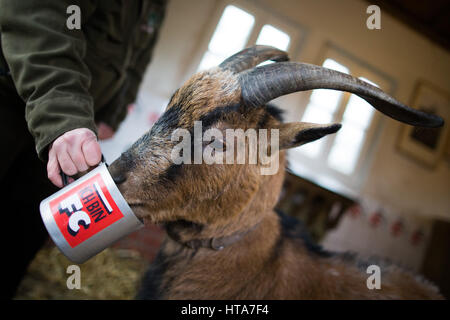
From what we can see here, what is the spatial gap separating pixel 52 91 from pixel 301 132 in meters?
0.68

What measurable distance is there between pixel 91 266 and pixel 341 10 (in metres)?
1.88

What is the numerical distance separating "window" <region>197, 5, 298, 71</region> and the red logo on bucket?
58 centimetres

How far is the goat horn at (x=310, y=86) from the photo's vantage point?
0.71 meters

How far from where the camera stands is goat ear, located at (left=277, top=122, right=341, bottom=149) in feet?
2.90

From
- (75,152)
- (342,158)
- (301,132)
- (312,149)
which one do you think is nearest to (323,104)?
(301,132)

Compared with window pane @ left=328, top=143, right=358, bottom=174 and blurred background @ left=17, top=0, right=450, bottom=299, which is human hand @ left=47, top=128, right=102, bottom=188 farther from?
window pane @ left=328, top=143, right=358, bottom=174

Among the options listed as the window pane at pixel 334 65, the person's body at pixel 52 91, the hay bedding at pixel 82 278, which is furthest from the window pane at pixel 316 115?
the hay bedding at pixel 82 278

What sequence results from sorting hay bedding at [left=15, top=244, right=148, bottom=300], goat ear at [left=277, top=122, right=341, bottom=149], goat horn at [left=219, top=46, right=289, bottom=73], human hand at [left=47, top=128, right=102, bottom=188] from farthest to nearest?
1. hay bedding at [left=15, top=244, right=148, bottom=300]
2. goat horn at [left=219, top=46, right=289, bottom=73]
3. goat ear at [left=277, top=122, right=341, bottom=149]
4. human hand at [left=47, top=128, right=102, bottom=188]

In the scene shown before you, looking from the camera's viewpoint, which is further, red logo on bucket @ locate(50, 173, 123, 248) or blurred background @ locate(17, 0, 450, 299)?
blurred background @ locate(17, 0, 450, 299)

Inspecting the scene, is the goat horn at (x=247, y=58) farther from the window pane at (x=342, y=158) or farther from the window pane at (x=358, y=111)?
the window pane at (x=342, y=158)

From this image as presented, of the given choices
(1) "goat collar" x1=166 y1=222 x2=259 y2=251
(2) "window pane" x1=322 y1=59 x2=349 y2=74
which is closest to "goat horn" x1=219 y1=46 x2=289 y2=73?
(2) "window pane" x1=322 y1=59 x2=349 y2=74

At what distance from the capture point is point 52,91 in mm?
804

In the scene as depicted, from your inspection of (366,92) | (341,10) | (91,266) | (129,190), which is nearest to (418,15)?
(341,10)

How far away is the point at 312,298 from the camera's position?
115cm
